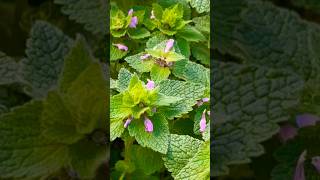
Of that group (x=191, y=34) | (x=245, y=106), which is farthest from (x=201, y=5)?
(x=245, y=106)

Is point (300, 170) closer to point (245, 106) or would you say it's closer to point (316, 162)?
point (316, 162)

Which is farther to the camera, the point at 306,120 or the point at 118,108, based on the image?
the point at 306,120

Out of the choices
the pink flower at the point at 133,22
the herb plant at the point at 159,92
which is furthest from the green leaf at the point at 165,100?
the pink flower at the point at 133,22

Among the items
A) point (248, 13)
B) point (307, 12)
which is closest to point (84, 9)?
point (248, 13)

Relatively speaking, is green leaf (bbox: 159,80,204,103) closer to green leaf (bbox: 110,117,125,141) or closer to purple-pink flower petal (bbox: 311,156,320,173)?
green leaf (bbox: 110,117,125,141)

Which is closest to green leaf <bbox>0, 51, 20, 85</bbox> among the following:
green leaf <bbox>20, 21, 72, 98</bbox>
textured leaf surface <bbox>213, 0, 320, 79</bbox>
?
green leaf <bbox>20, 21, 72, 98</bbox>

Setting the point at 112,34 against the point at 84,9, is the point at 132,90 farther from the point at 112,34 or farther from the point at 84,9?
the point at 84,9

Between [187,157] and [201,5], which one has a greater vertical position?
[201,5]
